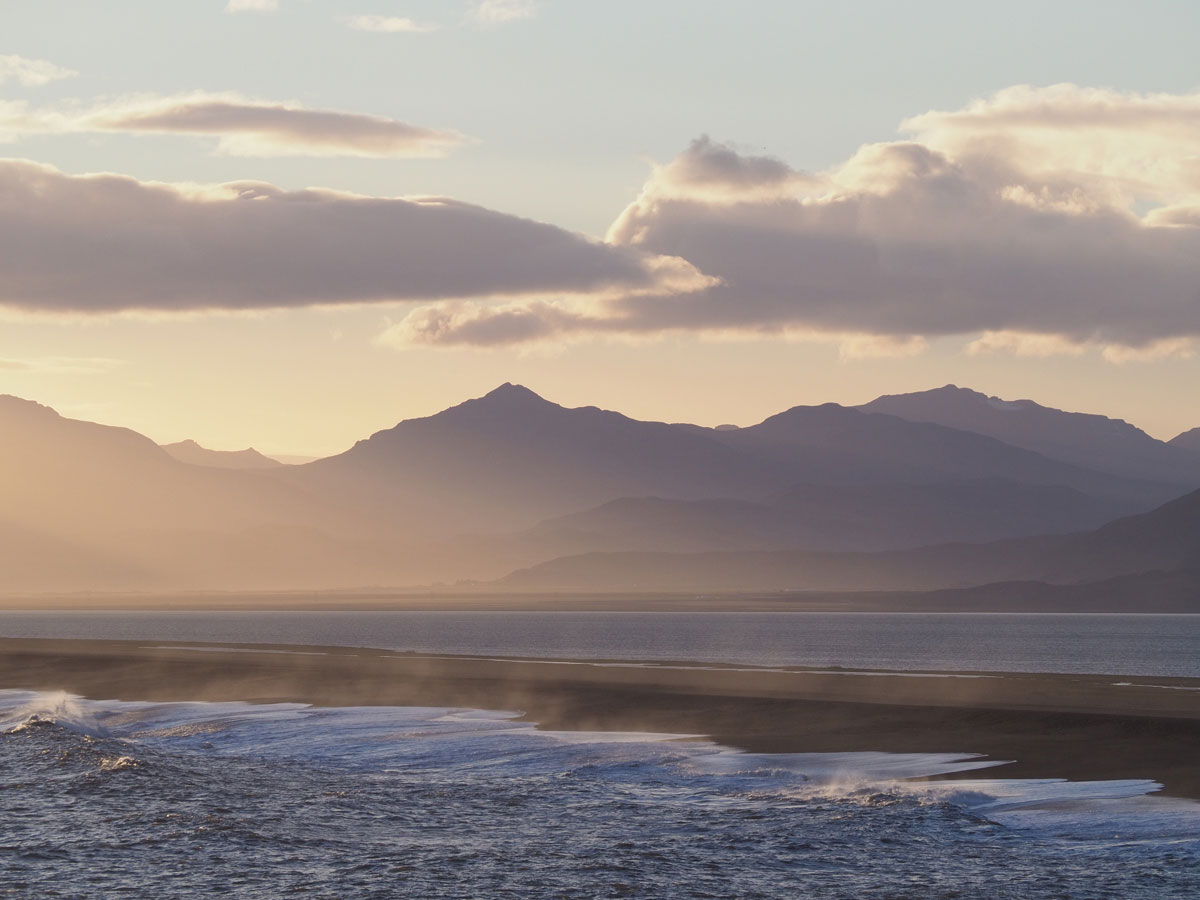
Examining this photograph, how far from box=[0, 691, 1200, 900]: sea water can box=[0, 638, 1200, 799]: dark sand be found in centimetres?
308

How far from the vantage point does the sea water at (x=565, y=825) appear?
24.3 metres

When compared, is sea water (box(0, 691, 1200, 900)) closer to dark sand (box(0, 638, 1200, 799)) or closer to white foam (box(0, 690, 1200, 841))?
white foam (box(0, 690, 1200, 841))

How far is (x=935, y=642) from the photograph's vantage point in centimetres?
17225

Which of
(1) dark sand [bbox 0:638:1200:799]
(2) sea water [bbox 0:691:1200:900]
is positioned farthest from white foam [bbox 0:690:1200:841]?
(1) dark sand [bbox 0:638:1200:799]

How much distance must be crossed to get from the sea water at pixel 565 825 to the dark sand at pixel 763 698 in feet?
10.1

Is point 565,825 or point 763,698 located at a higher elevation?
point 763,698

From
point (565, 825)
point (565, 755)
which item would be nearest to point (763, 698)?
point (565, 755)

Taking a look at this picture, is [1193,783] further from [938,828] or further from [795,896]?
[795,896]

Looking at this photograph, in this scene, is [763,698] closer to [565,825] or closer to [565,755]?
[565,755]

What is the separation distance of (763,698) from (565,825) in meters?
26.4

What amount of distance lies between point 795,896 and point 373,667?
6005 centimetres

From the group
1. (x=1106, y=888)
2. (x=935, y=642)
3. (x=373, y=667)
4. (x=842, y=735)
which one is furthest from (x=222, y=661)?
(x=935, y=642)

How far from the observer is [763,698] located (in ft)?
180

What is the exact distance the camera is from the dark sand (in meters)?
39.2
